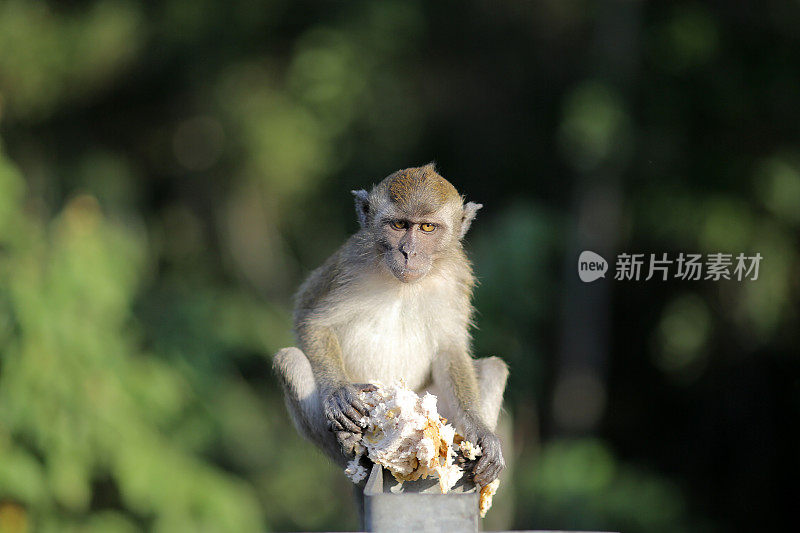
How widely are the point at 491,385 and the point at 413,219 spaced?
3.62ft

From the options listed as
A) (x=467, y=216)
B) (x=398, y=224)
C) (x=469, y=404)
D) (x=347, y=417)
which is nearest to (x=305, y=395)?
(x=347, y=417)

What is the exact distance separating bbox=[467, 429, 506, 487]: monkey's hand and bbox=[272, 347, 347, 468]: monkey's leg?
72 cm

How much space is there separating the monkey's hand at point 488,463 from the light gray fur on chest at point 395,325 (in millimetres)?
748

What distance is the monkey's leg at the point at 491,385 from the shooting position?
5.03 metres

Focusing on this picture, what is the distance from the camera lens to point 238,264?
43.8 ft

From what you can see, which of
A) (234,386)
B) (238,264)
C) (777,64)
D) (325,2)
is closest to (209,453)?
(234,386)

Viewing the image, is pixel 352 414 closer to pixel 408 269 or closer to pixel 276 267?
pixel 408 269

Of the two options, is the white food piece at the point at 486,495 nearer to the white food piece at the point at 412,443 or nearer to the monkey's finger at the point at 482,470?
the monkey's finger at the point at 482,470

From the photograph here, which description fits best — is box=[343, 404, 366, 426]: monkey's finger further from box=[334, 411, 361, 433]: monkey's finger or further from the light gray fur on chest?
the light gray fur on chest

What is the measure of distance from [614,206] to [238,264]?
5.00m

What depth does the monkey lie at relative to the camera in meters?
4.45

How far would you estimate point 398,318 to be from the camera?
16.0 ft

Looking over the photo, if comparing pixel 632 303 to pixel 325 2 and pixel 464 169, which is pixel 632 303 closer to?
pixel 464 169

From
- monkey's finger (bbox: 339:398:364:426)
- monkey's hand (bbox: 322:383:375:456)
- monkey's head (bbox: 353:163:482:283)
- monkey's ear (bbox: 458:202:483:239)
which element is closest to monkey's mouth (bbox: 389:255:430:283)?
monkey's head (bbox: 353:163:482:283)
